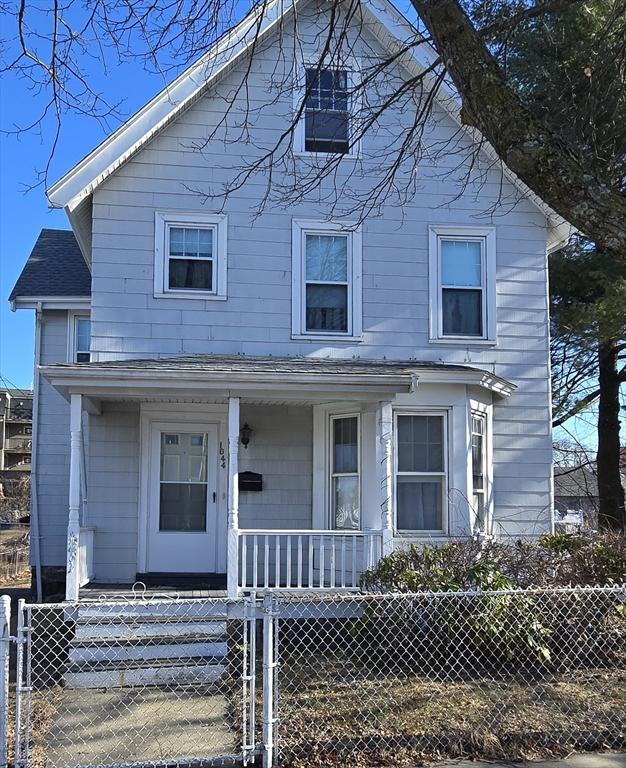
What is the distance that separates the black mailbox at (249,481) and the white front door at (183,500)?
1.33ft

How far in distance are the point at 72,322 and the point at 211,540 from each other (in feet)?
16.4

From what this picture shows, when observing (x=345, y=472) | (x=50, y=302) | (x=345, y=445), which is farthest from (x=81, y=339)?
(x=345, y=472)

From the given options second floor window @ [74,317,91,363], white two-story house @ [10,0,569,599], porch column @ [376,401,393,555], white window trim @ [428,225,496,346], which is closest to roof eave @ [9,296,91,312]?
second floor window @ [74,317,91,363]

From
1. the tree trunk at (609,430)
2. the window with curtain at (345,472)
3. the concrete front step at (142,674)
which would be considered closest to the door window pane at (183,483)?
the window with curtain at (345,472)

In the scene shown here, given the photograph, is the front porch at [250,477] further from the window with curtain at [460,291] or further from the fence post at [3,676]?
the fence post at [3,676]

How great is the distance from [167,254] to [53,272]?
3.98 meters

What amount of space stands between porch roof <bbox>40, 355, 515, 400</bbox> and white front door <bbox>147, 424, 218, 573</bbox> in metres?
1.42

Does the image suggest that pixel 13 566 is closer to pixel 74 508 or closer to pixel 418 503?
pixel 74 508

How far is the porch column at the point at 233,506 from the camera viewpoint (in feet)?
29.7

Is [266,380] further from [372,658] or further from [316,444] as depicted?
[372,658]

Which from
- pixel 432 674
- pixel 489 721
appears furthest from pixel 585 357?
pixel 489 721

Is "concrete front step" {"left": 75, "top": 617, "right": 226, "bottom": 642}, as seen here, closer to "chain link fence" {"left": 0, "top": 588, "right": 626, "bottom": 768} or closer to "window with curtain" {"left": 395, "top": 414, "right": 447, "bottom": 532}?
"chain link fence" {"left": 0, "top": 588, "right": 626, "bottom": 768}

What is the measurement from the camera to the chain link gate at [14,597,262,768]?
5.47 meters

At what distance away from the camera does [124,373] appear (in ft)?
30.0
